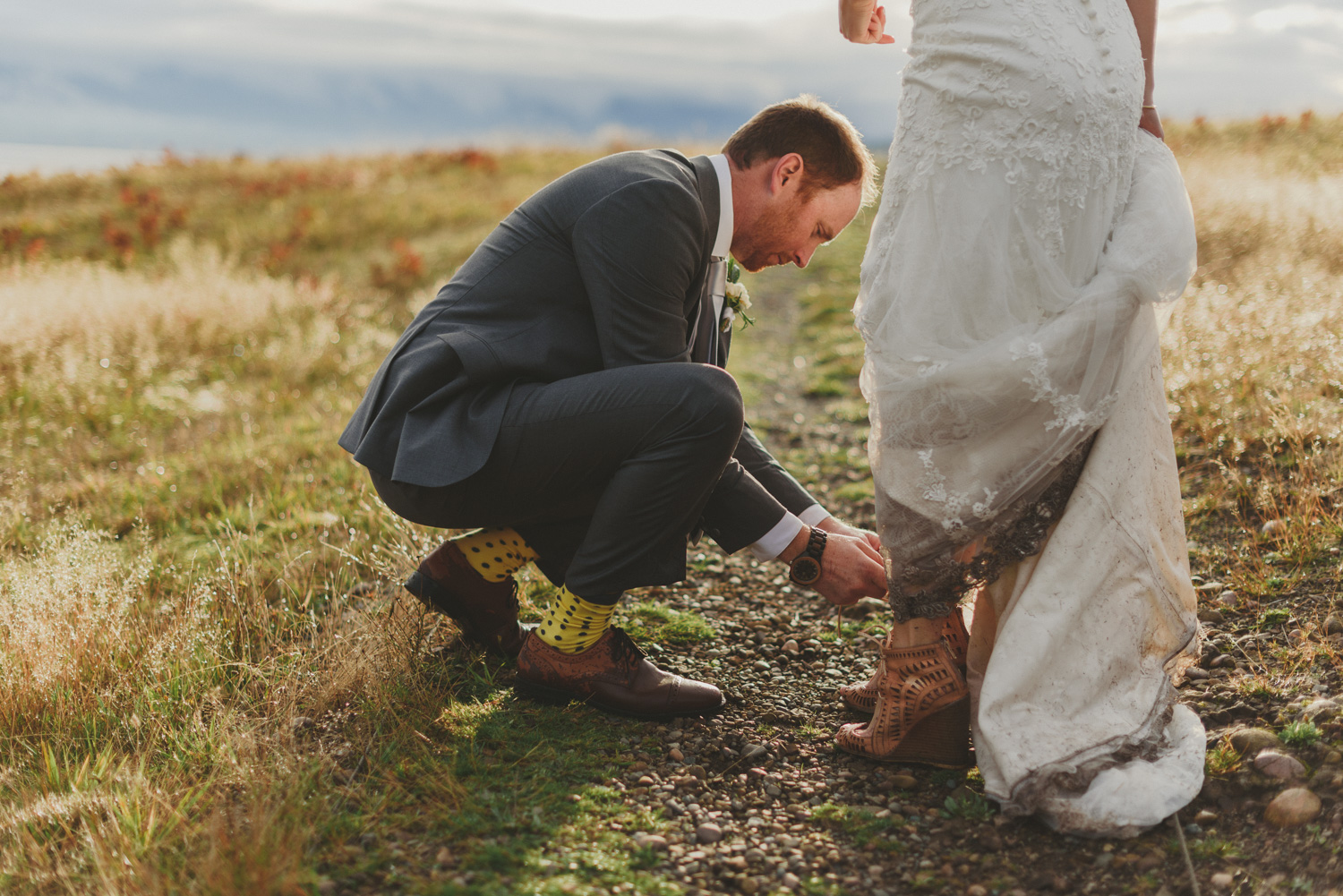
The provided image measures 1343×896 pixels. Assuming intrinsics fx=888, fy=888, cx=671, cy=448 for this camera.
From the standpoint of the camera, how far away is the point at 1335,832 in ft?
6.48

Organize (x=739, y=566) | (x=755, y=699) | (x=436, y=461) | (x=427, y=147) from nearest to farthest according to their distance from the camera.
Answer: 1. (x=436, y=461)
2. (x=755, y=699)
3. (x=739, y=566)
4. (x=427, y=147)

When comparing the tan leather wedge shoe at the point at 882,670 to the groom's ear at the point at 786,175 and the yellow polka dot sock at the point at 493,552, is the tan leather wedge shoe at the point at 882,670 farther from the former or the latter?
the groom's ear at the point at 786,175

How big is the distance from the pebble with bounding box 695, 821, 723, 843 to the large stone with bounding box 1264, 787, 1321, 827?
1289 mm

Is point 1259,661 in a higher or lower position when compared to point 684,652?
higher

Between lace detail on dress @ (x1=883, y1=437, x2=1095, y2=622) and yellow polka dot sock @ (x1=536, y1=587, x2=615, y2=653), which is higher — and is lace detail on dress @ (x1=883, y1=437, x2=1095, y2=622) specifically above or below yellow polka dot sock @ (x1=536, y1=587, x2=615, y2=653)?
above

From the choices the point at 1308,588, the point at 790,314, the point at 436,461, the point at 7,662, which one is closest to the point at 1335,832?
the point at 1308,588

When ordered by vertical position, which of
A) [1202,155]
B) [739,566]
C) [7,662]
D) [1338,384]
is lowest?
[739,566]

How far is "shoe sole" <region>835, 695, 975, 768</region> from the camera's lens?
2.49 meters

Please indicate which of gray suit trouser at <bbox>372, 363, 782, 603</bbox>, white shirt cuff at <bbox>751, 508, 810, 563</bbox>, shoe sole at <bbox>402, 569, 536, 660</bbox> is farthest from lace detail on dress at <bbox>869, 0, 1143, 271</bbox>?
shoe sole at <bbox>402, 569, 536, 660</bbox>

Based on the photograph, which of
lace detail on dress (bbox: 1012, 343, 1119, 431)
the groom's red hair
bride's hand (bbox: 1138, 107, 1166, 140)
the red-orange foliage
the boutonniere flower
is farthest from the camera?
the red-orange foliage

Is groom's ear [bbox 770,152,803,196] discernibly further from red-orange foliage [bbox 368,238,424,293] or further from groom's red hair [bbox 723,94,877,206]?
red-orange foliage [bbox 368,238,424,293]

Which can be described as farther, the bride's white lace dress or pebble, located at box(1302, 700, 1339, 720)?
pebble, located at box(1302, 700, 1339, 720)

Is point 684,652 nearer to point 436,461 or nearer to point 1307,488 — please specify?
point 436,461

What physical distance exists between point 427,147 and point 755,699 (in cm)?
2002
